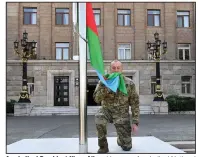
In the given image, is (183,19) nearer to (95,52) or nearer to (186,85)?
(186,85)

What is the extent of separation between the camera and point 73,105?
73.9ft

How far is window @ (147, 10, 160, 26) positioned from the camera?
2388 cm

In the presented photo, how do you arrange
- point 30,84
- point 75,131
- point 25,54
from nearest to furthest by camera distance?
point 75,131, point 25,54, point 30,84

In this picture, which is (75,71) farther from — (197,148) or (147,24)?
(197,148)

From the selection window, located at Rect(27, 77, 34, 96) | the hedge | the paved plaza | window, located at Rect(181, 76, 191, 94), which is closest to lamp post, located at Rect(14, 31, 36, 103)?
window, located at Rect(27, 77, 34, 96)

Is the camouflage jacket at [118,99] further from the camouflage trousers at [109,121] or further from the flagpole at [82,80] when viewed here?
the flagpole at [82,80]

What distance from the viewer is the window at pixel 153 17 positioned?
23.9m

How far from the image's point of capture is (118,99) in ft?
14.5

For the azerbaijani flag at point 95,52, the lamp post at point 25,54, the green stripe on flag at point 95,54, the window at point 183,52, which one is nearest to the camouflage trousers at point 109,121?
the azerbaijani flag at point 95,52

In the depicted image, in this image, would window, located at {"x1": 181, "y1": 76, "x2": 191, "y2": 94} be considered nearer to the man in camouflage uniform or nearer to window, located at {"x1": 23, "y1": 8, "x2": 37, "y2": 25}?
window, located at {"x1": 23, "y1": 8, "x2": 37, "y2": 25}

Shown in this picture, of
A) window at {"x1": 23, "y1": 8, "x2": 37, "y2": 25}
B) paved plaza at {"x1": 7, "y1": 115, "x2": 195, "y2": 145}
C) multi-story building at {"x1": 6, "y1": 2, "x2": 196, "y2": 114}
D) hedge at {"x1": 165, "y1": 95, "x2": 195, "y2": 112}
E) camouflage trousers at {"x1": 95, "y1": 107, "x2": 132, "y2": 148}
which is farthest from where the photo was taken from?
window at {"x1": 23, "y1": 8, "x2": 37, "y2": 25}

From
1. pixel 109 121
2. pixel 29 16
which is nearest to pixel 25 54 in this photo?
pixel 29 16

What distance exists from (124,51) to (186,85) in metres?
6.14

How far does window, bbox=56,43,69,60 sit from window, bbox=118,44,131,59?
4.54m
